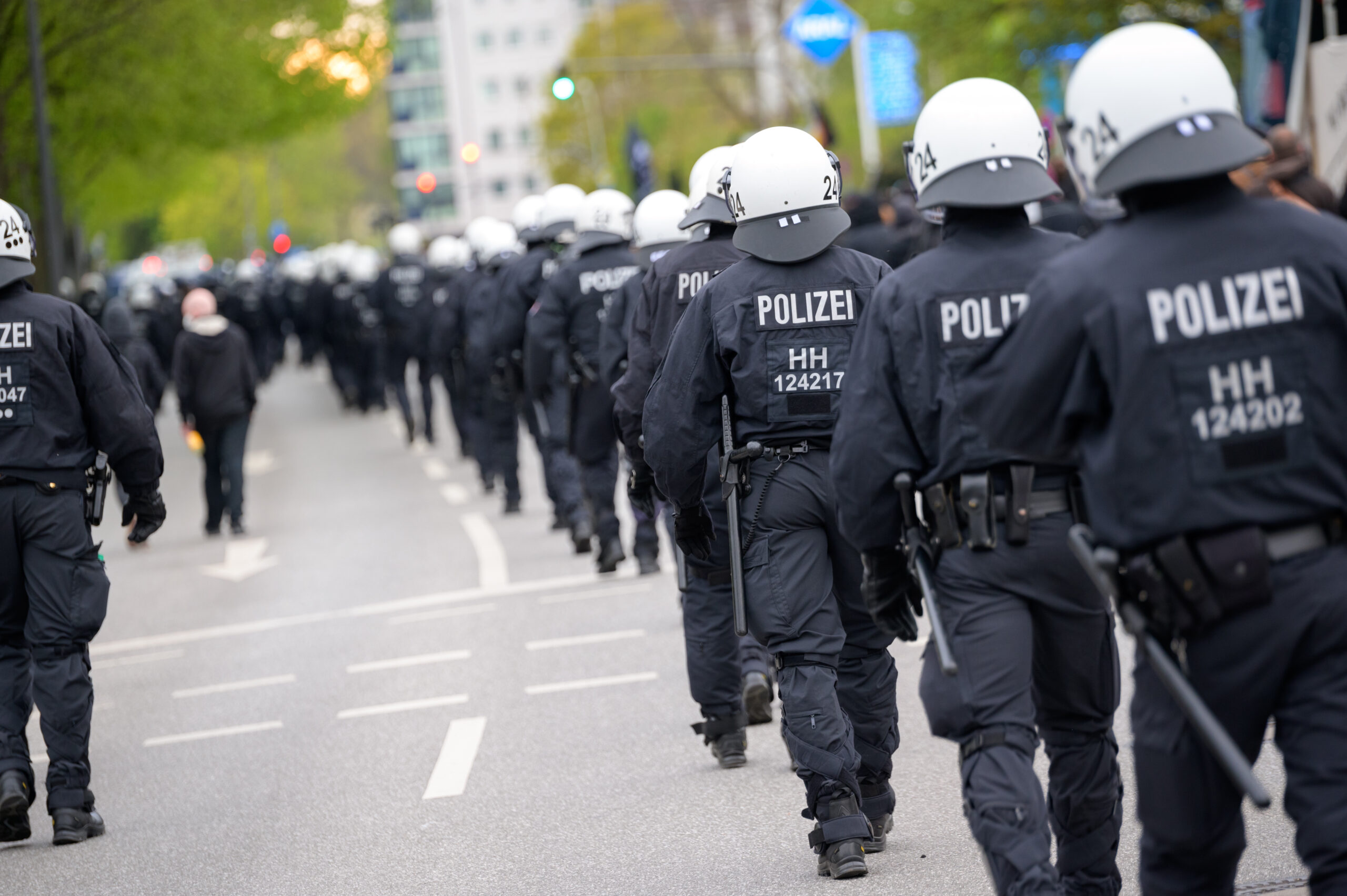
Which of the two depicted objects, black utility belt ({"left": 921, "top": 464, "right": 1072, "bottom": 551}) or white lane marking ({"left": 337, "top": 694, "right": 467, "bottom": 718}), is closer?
black utility belt ({"left": 921, "top": 464, "right": 1072, "bottom": 551})

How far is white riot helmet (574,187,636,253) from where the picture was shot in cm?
1166

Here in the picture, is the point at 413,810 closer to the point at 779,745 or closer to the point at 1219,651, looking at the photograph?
the point at 779,745

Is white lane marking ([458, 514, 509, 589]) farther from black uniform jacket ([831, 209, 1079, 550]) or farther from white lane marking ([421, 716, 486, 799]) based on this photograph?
black uniform jacket ([831, 209, 1079, 550])

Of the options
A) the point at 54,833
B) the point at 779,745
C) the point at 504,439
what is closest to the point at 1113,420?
the point at 779,745

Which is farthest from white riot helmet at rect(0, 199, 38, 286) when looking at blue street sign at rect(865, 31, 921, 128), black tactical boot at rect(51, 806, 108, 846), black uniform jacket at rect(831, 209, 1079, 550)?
blue street sign at rect(865, 31, 921, 128)

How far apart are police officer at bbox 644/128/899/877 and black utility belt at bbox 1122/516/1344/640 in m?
2.09

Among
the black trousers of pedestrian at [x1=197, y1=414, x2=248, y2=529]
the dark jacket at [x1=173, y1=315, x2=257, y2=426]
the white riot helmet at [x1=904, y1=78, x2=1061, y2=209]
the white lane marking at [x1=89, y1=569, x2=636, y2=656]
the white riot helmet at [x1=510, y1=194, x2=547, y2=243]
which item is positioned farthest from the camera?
the black trousers of pedestrian at [x1=197, y1=414, x2=248, y2=529]

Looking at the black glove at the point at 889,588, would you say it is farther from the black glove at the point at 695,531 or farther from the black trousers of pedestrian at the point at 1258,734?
the black glove at the point at 695,531

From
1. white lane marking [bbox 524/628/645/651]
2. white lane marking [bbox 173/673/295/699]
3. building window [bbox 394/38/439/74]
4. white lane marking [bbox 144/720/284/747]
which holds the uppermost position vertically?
building window [bbox 394/38/439/74]

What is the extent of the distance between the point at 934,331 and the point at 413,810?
11.0ft

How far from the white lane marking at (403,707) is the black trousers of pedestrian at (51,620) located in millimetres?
2004

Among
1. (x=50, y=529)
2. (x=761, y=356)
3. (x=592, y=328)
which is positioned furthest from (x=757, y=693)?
(x=592, y=328)

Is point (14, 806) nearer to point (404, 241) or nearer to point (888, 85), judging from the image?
point (404, 241)

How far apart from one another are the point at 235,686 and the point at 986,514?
21.0 feet
